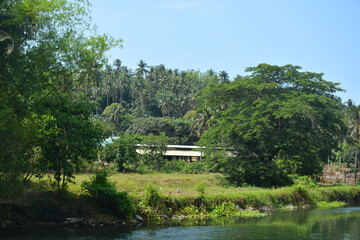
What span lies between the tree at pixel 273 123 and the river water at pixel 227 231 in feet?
36.5

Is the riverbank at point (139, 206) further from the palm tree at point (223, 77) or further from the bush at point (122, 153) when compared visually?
the palm tree at point (223, 77)

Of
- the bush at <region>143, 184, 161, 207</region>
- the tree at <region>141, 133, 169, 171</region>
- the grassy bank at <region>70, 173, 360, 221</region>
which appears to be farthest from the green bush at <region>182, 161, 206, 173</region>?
the bush at <region>143, 184, 161, 207</region>

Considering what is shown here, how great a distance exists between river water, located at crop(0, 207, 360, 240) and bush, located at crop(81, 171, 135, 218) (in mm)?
1177

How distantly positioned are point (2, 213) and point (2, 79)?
6.26 m

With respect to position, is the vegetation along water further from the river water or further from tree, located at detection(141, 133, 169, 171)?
tree, located at detection(141, 133, 169, 171)

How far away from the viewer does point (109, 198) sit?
748 inches

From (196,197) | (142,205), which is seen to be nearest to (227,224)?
(196,197)

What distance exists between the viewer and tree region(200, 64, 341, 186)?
106 feet

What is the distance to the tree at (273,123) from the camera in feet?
106

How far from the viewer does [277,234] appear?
17.1 m

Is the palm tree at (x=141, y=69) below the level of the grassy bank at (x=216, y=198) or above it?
above

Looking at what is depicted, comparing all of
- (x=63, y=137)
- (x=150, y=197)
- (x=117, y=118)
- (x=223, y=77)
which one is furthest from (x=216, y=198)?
(x=223, y=77)

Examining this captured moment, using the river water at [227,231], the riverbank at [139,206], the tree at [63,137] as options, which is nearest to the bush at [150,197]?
the riverbank at [139,206]

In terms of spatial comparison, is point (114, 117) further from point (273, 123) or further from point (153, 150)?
point (273, 123)
